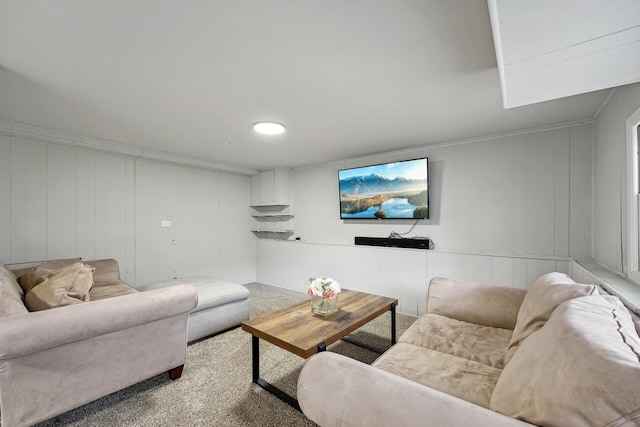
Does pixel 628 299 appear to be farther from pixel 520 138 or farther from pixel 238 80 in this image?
pixel 238 80

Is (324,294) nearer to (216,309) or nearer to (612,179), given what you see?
(216,309)

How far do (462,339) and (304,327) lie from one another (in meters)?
1.07

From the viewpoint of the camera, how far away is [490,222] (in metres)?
3.19

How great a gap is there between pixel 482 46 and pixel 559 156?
6.90 feet

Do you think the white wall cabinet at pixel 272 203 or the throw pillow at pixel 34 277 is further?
the white wall cabinet at pixel 272 203

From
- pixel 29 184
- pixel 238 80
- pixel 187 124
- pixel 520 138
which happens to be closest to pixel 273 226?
pixel 187 124

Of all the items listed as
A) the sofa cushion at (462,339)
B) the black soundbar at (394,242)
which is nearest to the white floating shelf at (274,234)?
the black soundbar at (394,242)

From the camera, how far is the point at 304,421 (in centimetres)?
164

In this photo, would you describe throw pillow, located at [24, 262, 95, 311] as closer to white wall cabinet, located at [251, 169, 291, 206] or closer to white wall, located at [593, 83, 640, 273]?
white wall cabinet, located at [251, 169, 291, 206]

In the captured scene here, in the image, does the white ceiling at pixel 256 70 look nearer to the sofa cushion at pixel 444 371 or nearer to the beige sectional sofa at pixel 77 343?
the beige sectional sofa at pixel 77 343

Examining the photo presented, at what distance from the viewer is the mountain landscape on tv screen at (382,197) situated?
140 inches

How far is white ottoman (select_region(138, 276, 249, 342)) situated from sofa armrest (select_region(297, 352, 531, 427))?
6.79 feet

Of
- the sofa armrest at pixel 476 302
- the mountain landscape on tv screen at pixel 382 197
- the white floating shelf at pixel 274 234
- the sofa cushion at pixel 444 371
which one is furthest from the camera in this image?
the white floating shelf at pixel 274 234

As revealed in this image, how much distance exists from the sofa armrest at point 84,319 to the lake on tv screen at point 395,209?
272 cm
